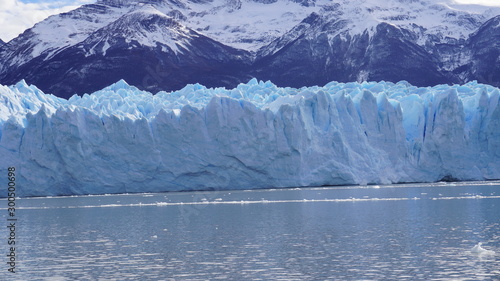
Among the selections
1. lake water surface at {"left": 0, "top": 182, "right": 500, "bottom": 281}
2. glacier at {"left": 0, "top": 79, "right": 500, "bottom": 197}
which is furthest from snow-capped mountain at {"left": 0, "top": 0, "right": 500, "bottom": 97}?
lake water surface at {"left": 0, "top": 182, "right": 500, "bottom": 281}

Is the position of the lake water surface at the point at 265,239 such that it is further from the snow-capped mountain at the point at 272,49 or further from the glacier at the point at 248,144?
the snow-capped mountain at the point at 272,49

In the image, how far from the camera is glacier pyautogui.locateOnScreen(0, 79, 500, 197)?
39438 mm

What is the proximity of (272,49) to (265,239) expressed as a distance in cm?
7723

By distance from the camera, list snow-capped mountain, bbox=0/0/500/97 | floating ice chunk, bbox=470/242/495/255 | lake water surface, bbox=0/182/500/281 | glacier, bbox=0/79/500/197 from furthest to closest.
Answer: snow-capped mountain, bbox=0/0/500/97
glacier, bbox=0/79/500/197
floating ice chunk, bbox=470/242/495/255
lake water surface, bbox=0/182/500/281

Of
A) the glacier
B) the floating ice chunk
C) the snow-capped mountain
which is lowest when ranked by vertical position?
the floating ice chunk

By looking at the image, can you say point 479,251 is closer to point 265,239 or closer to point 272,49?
point 265,239

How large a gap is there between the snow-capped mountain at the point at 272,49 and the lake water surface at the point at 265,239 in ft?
179

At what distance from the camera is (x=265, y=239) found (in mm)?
21125

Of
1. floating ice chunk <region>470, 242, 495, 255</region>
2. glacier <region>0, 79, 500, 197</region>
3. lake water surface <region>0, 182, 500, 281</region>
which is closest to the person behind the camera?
lake water surface <region>0, 182, 500, 281</region>

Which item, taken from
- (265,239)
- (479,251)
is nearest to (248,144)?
(265,239)

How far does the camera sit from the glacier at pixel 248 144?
3944 centimetres

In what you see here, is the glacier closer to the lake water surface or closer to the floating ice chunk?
the lake water surface

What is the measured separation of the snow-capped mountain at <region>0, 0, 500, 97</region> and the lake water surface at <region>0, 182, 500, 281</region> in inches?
2151

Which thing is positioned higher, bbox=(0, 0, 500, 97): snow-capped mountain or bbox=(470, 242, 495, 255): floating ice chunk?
bbox=(0, 0, 500, 97): snow-capped mountain
